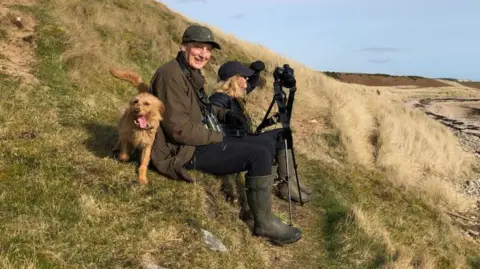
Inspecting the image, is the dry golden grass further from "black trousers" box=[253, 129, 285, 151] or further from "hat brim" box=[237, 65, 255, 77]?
"hat brim" box=[237, 65, 255, 77]

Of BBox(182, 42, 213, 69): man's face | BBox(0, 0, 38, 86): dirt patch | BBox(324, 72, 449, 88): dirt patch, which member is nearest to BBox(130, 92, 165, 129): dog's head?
BBox(182, 42, 213, 69): man's face

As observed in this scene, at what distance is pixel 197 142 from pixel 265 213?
1243 millimetres

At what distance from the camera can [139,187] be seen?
5.46 meters

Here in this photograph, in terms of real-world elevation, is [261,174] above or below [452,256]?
above

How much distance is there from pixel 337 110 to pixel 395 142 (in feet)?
7.55

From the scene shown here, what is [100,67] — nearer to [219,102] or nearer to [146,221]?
[219,102]

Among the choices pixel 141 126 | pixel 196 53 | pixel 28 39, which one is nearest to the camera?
pixel 141 126

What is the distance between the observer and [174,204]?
5414 millimetres

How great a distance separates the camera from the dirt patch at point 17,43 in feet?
27.7

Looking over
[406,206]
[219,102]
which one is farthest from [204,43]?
[406,206]

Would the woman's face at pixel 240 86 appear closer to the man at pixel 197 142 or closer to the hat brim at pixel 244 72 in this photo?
the hat brim at pixel 244 72

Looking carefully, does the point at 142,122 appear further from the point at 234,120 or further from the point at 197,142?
the point at 234,120

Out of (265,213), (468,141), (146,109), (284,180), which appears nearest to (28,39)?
(146,109)

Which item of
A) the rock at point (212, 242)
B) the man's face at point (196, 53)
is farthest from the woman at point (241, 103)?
the rock at point (212, 242)
